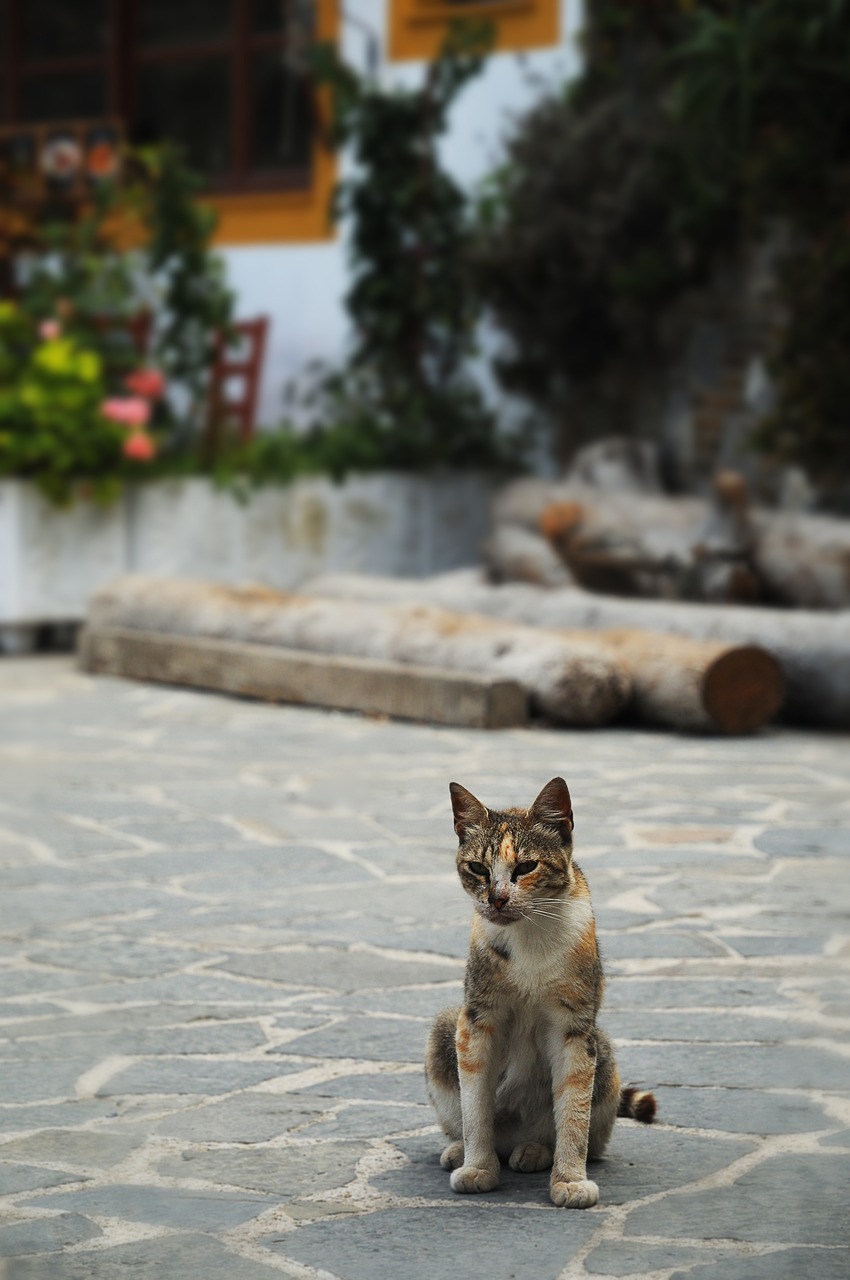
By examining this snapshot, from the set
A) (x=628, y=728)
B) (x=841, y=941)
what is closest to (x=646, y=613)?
(x=628, y=728)

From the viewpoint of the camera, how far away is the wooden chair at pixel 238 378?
512 inches

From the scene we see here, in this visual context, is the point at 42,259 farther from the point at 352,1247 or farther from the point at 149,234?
the point at 352,1247

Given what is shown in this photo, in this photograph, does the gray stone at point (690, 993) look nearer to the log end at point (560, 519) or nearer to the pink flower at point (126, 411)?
the log end at point (560, 519)

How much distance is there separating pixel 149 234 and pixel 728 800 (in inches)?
305

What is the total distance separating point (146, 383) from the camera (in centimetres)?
1215

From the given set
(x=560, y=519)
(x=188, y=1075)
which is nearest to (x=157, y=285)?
(x=560, y=519)

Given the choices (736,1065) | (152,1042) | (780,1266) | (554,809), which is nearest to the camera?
(780,1266)

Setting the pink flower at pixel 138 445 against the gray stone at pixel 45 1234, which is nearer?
the gray stone at pixel 45 1234

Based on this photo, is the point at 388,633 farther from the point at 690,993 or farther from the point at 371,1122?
the point at 371,1122

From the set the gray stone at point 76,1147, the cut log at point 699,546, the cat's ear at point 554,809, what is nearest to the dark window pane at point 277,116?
the cut log at point 699,546

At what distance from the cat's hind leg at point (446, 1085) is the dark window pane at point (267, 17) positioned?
38.4 ft

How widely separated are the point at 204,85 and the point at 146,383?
3362 mm

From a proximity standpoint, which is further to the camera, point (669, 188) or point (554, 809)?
point (669, 188)

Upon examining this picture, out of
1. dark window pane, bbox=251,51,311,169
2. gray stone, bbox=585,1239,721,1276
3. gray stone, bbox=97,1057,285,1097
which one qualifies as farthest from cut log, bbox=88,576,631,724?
gray stone, bbox=585,1239,721,1276
